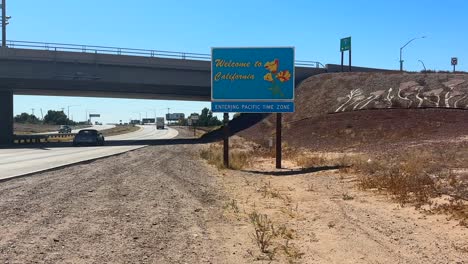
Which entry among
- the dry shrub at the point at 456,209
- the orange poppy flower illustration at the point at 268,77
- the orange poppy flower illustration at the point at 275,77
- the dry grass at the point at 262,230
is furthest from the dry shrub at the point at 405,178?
the orange poppy flower illustration at the point at 268,77

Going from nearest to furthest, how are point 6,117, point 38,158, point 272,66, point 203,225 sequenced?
point 203,225 → point 272,66 → point 38,158 → point 6,117

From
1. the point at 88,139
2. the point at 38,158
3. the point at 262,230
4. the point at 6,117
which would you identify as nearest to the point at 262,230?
the point at 262,230

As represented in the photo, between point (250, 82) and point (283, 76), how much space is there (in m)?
1.57

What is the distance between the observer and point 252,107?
2520 cm

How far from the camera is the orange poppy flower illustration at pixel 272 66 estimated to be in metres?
24.9

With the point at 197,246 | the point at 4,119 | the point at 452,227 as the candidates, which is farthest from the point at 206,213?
the point at 4,119

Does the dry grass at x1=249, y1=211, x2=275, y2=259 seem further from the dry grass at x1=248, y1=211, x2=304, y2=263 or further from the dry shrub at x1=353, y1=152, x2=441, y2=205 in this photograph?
the dry shrub at x1=353, y1=152, x2=441, y2=205

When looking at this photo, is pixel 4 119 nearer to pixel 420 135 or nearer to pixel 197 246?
pixel 420 135

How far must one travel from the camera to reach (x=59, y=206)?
11305 mm

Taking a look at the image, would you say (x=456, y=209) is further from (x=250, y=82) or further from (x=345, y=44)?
(x=345, y=44)

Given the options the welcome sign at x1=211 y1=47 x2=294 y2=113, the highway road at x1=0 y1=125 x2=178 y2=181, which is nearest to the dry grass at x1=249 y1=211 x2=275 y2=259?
the highway road at x1=0 y1=125 x2=178 y2=181

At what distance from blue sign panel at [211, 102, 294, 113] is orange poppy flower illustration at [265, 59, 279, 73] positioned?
5.04 ft

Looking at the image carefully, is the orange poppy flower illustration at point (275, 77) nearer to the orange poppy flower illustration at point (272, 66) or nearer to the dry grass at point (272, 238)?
the orange poppy flower illustration at point (272, 66)

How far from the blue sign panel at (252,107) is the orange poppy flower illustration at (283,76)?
3.66 feet
